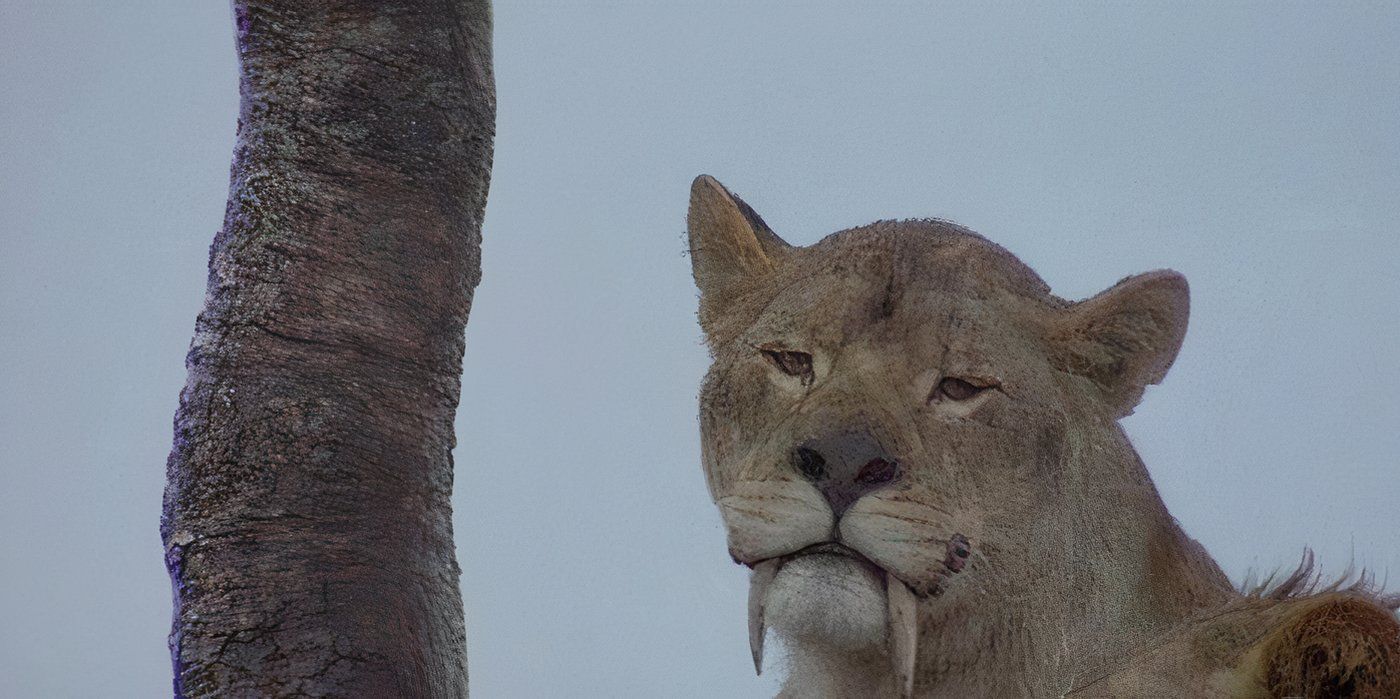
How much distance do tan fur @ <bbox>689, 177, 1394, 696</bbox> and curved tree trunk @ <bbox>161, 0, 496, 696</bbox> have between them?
0.89 meters

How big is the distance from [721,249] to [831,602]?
3.23 feet

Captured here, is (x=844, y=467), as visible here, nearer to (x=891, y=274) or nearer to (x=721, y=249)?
(x=891, y=274)

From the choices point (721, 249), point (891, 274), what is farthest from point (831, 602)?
point (721, 249)

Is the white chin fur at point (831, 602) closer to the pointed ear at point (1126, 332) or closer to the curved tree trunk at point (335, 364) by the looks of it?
the pointed ear at point (1126, 332)

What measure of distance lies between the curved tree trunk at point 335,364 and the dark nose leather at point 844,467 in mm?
1264

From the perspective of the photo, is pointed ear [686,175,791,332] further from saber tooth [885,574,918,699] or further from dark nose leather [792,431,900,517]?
saber tooth [885,574,918,699]

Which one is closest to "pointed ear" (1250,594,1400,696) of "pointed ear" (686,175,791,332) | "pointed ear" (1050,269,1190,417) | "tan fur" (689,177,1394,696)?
"tan fur" (689,177,1394,696)

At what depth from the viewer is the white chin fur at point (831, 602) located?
302cm

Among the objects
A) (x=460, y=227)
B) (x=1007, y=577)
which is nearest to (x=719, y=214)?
(x=460, y=227)

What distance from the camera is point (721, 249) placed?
3.73m

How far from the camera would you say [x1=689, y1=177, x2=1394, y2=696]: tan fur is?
120 inches

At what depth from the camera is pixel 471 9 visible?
4293 mm

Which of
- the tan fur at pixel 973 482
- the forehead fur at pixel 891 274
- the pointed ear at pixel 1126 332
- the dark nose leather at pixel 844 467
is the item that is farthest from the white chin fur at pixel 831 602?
the pointed ear at pixel 1126 332

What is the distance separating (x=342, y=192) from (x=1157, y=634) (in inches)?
81.5
